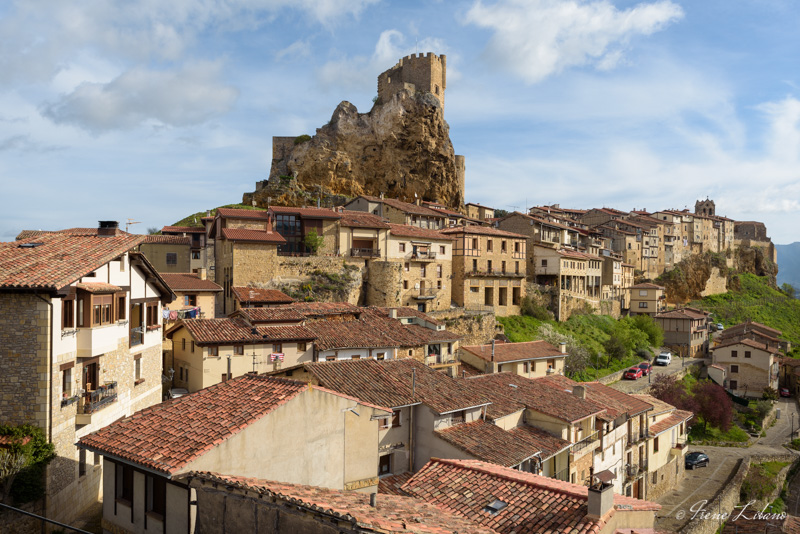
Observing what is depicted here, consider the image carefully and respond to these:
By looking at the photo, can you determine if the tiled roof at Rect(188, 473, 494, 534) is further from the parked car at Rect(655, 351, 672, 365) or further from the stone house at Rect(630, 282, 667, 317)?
the stone house at Rect(630, 282, 667, 317)

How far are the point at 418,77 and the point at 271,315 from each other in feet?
179

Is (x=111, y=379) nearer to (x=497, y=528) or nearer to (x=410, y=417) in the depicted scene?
(x=410, y=417)

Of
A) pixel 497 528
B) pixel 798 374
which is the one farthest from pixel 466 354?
pixel 798 374

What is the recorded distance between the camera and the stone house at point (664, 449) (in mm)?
31031

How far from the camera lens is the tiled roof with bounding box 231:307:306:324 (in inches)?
1159

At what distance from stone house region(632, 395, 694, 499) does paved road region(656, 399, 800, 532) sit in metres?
0.64

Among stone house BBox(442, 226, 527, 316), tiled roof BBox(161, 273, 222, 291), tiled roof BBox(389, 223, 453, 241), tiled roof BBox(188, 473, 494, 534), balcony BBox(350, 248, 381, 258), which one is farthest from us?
stone house BBox(442, 226, 527, 316)

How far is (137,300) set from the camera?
62.3 ft

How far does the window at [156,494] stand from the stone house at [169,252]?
3578 centimetres

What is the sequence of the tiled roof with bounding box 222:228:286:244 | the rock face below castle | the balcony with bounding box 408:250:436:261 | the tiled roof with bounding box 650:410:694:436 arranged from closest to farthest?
1. the tiled roof with bounding box 650:410:694:436
2. the tiled roof with bounding box 222:228:286:244
3. the balcony with bounding box 408:250:436:261
4. the rock face below castle

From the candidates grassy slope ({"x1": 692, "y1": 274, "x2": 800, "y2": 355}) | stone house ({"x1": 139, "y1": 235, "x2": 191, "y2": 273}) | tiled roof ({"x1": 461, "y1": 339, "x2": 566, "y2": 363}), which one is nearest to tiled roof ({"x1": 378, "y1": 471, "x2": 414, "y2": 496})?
tiled roof ({"x1": 461, "y1": 339, "x2": 566, "y2": 363})

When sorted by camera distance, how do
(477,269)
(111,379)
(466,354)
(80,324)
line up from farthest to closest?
1. (477,269)
2. (466,354)
3. (111,379)
4. (80,324)

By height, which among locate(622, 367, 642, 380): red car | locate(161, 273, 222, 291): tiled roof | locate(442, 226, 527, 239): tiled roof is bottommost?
locate(622, 367, 642, 380): red car

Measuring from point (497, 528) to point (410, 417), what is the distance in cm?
797
